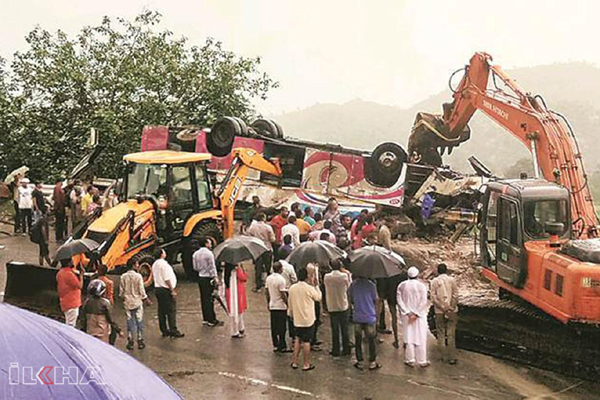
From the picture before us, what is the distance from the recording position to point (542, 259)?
11148mm

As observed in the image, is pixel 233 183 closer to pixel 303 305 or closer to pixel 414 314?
pixel 303 305

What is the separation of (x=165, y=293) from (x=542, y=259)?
19.4 feet

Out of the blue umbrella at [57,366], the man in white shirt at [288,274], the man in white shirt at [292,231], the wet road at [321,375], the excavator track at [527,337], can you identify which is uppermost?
the man in white shirt at [292,231]

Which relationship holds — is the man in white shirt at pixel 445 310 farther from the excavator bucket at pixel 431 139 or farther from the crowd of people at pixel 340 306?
the excavator bucket at pixel 431 139

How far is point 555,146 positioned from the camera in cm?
1316

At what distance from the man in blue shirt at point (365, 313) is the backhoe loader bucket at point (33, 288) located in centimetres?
505

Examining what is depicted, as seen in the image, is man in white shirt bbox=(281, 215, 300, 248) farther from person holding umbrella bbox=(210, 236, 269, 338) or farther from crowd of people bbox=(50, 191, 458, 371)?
person holding umbrella bbox=(210, 236, 269, 338)

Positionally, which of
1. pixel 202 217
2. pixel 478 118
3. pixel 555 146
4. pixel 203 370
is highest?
pixel 478 118

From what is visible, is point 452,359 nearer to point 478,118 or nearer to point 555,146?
point 555,146

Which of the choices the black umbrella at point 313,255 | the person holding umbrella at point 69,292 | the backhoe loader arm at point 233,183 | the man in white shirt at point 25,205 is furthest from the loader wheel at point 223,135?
the person holding umbrella at point 69,292

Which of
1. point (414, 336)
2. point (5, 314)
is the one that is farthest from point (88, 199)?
point (5, 314)

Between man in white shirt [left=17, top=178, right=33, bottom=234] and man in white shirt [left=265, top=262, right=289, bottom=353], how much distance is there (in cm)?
1028

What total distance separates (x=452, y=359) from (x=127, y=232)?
251 inches

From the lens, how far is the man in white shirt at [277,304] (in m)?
11.4
